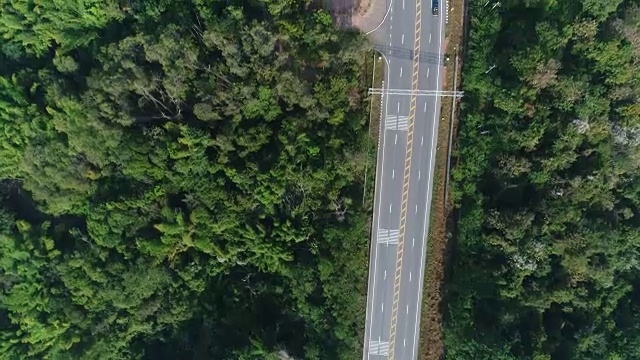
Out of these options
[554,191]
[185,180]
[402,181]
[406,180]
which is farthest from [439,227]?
[185,180]

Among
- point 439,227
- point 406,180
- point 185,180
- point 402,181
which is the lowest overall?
point 439,227

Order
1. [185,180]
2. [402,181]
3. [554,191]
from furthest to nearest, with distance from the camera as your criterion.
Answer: [402,181]
[185,180]
[554,191]

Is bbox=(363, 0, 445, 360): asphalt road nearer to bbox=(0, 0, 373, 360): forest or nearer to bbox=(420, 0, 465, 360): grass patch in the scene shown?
bbox=(420, 0, 465, 360): grass patch

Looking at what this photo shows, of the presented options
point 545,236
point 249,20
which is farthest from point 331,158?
point 545,236

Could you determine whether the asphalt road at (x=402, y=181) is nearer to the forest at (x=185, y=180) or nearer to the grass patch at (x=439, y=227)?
the grass patch at (x=439, y=227)

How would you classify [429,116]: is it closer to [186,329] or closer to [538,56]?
[538,56]

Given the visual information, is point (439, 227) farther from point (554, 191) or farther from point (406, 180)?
point (554, 191)

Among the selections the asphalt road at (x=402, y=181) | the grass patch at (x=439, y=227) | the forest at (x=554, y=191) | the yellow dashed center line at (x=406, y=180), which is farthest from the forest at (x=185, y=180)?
the forest at (x=554, y=191)
